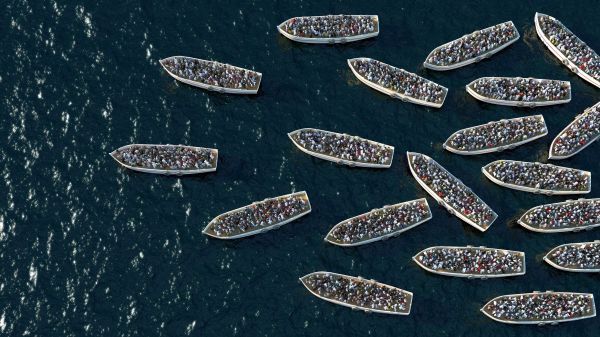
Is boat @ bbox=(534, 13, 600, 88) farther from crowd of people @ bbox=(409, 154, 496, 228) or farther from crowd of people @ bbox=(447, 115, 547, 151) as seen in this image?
crowd of people @ bbox=(409, 154, 496, 228)

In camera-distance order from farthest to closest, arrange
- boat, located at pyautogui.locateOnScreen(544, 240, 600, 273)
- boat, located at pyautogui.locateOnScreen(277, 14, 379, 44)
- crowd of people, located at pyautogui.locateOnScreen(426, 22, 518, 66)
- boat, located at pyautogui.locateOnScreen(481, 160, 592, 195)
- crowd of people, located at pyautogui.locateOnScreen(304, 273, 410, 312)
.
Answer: boat, located at pyautogui.locateOnScreen(277, 14, 379, 44) → crowd of people, located at pyautogui.locateOnScreen(426, 22, 518, 66) → boat, located at pyautogui.locateOnScreen(481, 160, 592, 195) → boat, located at pyautogui.locateOnScreen(544, 240, 600, 273) → crowd of people, located at pyautogui.locateOnScreen(304, 273, 410, 312)

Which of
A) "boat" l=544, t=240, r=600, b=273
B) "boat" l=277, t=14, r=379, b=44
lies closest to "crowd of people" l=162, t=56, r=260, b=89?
"boat" l=277, t=14, r=379, b=44

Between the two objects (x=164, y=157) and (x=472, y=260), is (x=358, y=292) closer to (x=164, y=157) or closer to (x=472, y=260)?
(x=472, y=260)

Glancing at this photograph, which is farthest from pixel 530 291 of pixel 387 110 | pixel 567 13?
pixel 567 13

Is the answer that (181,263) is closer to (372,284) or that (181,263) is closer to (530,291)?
(372,284)

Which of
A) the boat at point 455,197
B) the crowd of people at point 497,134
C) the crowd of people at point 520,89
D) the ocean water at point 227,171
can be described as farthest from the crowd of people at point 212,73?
the crowd of people at point 520,89

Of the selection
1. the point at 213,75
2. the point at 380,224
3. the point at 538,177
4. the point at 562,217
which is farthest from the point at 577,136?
the point at 213,75
